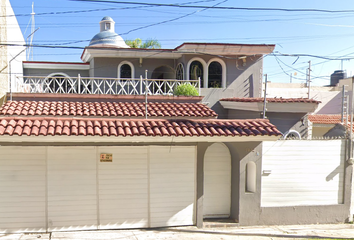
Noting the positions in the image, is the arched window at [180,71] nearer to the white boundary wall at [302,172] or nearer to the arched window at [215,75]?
the arched window at [215,75]

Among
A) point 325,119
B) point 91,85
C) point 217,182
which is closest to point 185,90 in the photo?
point 91,85

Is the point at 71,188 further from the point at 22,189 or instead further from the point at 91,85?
the point at 91,85

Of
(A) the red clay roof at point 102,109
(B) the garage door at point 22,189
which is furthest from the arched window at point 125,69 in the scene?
(B) the garage door at point 22,189

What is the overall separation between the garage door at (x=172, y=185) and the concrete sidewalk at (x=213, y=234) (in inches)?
12.0

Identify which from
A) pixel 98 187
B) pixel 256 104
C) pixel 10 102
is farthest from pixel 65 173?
pixel 256 104

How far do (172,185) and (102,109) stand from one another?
12.2 feet

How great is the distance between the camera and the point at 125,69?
633 inches

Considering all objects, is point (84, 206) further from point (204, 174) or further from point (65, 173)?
point (204, 174)

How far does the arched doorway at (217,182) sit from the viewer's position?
8922 millimetres

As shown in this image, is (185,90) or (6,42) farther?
(185,90)

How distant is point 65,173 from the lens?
7.79 metres

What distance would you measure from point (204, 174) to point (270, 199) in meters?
2.00

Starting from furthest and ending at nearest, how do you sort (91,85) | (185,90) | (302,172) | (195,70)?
(195,70) → (91,85) → (185,90) → (302,172)

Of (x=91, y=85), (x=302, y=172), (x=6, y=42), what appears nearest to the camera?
(x=302, y=172)
